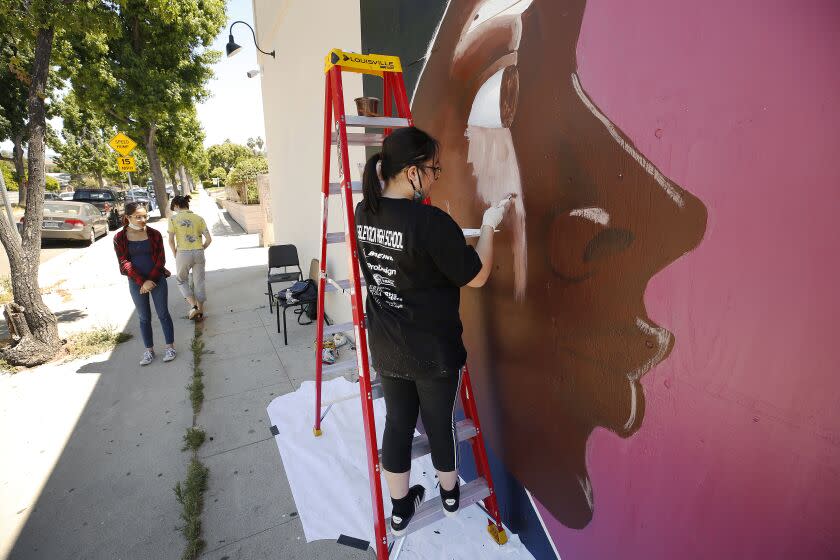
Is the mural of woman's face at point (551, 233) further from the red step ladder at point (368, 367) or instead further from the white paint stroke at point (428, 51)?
the red step ladder at point (368, 367)

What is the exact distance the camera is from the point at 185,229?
526cm

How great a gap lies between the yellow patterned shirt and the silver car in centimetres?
888

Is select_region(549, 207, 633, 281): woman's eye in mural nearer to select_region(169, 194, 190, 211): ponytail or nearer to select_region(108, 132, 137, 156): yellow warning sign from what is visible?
select_region(169, 194, 190, 211): ponytail

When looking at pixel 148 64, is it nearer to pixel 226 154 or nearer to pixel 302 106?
pixel 302 106

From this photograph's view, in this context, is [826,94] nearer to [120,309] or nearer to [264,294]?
[264,294]

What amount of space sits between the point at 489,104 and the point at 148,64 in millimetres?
14011

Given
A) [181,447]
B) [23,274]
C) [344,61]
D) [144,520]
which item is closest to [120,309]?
[23,274]

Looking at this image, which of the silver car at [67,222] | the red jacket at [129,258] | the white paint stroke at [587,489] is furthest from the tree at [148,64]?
the white paint stroke at [587,489]

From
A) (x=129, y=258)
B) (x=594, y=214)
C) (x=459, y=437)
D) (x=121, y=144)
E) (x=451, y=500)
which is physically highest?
(x=121, y=144)

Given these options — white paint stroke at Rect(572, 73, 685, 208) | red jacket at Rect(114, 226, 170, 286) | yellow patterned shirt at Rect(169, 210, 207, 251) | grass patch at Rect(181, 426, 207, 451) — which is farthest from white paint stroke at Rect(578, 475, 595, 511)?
yellow patterned shirt at Rect(169, 210, 207, 251)

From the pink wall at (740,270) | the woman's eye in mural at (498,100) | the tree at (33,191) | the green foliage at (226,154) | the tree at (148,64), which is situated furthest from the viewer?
the green foliage at (226,154)

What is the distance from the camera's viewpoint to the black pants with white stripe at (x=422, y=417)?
1.75 metres

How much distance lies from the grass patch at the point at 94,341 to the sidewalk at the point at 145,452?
0.21m

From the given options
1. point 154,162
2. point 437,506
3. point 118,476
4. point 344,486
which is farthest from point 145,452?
point 154,162
